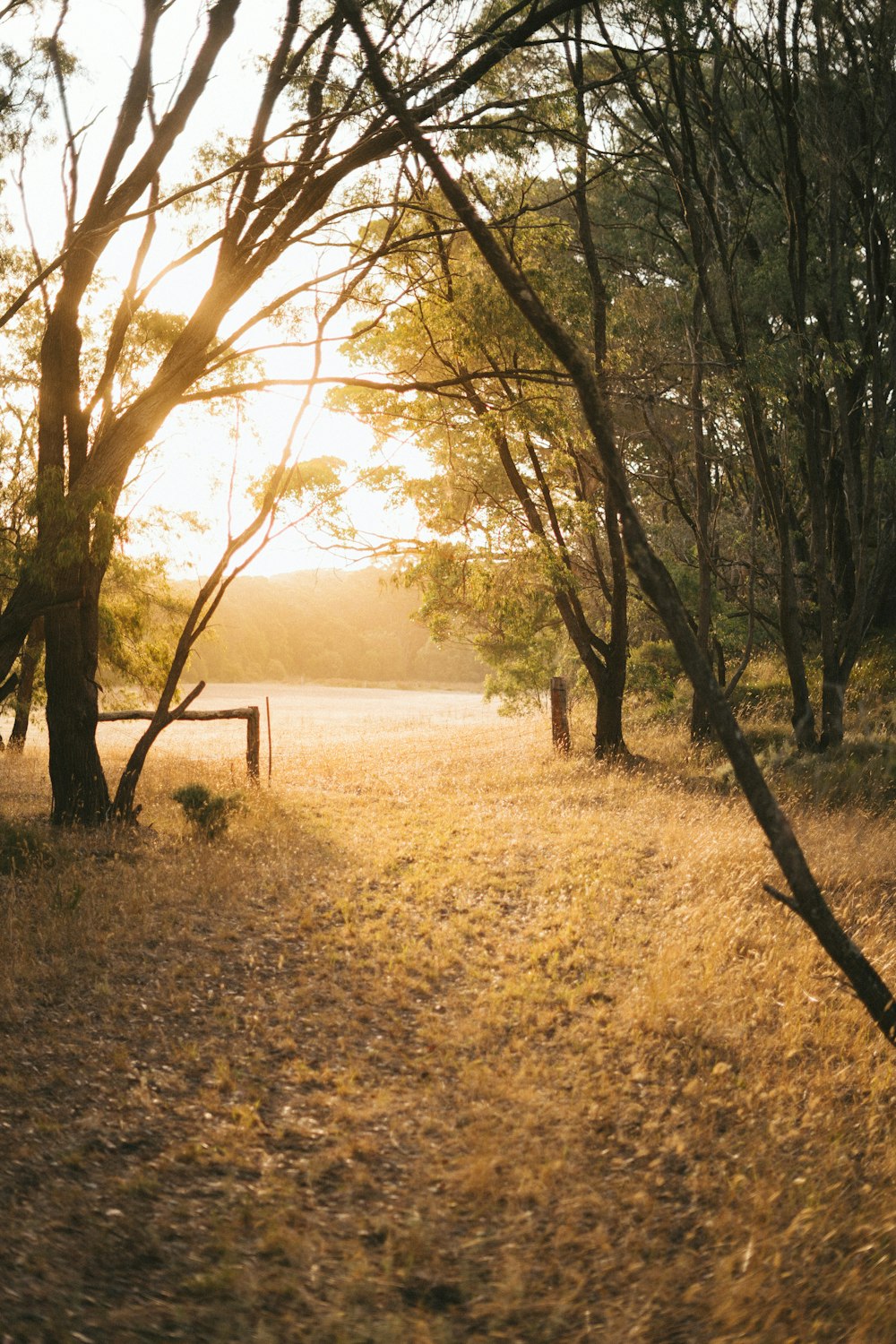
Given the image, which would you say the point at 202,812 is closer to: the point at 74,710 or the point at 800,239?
the point at 74,710

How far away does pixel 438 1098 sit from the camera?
16.6 feet

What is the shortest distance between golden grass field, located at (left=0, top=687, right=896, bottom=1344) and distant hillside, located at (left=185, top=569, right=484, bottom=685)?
6256cm

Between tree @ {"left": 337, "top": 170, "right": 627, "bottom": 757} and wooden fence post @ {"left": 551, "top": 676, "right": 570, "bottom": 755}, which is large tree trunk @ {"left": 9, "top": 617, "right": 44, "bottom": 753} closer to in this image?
tree @ {"left": 337, "top": 170, "right": 627, "bottom": 757}

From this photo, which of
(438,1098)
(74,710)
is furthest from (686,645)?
(74,710)

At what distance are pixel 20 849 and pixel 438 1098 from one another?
18.3 feet

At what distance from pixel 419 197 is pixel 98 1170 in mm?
10492

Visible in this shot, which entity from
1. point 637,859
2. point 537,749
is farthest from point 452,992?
point 537,749

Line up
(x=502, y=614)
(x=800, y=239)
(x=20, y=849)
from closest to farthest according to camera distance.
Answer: (x=20, y=849) < (x=800, y=239) < (x=502, y=614)

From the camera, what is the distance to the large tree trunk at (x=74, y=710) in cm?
1057

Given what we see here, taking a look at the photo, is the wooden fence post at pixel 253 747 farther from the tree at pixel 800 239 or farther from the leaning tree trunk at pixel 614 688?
the tree at pixel 800 239

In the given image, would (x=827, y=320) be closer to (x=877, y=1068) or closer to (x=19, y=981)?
(x=877, y=1068)

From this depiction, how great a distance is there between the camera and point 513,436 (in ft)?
54.0

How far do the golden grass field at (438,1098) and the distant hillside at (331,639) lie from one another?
62559 millimetres

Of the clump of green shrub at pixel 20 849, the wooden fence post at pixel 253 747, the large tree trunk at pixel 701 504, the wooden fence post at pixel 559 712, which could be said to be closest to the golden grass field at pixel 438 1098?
the clump of green shrub at pixel 20 849
